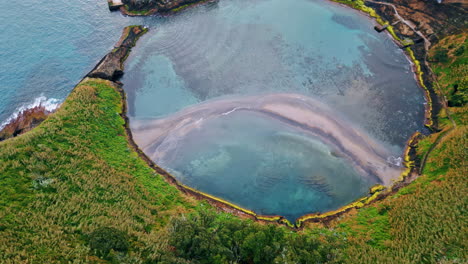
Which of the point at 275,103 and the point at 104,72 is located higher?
the point at 104,72

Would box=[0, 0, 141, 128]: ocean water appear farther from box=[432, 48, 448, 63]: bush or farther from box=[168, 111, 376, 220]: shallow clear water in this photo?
box=[432, 48, 448, 63]: bush

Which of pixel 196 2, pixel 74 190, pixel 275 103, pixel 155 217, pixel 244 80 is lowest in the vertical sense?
pixel 155 217

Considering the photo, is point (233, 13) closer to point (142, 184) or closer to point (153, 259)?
point (142, 184)

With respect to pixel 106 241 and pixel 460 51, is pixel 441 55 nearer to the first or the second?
pixel 460 51

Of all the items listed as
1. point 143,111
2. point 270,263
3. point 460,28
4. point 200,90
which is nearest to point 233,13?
point 200,90

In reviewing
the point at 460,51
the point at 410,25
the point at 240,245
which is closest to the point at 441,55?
the point at 460,51

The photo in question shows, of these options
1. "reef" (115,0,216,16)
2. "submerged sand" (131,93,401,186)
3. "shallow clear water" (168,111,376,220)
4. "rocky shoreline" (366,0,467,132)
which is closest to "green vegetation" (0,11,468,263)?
"shallow clear water" (168,111,376,220)
